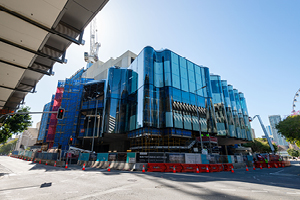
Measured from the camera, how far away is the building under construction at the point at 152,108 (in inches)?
1400

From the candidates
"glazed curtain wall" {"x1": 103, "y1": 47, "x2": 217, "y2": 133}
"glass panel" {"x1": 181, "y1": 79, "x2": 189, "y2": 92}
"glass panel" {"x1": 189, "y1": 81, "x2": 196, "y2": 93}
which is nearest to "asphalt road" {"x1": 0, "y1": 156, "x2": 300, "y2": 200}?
"glazed curtain wall" {"x1": 103, "y1": 47, "x2": 217, "y2": 133}

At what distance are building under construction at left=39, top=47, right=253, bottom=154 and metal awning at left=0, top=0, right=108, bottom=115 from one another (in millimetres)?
23809

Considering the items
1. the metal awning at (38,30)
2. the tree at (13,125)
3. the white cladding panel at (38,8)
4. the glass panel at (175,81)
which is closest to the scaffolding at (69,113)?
the tree at (13,125)

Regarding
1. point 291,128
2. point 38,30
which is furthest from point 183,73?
point 38,30

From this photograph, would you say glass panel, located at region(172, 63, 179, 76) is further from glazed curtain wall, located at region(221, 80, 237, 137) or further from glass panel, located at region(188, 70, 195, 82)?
glazed curtain wall, located at region(221, 80, 237, 137)

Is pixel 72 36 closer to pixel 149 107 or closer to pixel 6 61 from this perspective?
pixel 6 61

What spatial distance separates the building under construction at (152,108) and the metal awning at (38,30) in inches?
937

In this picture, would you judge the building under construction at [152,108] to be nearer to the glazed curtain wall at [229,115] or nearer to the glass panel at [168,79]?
the glass panel at [168,79]

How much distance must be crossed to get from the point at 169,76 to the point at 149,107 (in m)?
9.18

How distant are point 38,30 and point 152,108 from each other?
1175 inches

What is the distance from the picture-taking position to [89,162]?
80.3 ft

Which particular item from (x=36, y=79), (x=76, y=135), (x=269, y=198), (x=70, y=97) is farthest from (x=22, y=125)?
(x=269, y=198)

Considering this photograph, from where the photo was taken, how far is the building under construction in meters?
35.6

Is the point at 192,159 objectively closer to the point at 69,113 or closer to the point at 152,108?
the point at 152,108
